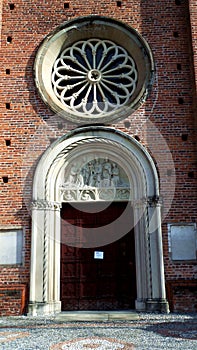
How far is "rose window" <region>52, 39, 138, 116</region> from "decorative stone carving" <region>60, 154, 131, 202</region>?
1.49 meters

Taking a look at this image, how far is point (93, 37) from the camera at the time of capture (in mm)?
11023

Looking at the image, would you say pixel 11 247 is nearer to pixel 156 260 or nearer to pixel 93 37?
pixel 156 260

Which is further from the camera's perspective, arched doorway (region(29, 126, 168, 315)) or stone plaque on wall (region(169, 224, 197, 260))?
stone plaque on wall (region(169, 224, 197, 260))

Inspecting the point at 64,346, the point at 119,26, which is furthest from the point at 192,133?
the point at 64,346

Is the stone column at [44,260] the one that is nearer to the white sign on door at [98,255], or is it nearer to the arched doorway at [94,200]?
the arched doorway at [94,200]

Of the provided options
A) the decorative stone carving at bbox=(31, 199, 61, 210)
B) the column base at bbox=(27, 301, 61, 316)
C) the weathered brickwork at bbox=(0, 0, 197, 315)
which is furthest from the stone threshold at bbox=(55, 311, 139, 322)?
the decorative stone carving at bbox=(31, 199, 61, 210)

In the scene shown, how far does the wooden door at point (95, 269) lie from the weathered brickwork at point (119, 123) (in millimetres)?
963

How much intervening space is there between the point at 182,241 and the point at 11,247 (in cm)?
416

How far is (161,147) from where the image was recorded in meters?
9.86

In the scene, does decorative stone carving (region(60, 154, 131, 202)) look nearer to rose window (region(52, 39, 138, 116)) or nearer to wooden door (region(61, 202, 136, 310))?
wooden door (region(61, 202, 136, 310))

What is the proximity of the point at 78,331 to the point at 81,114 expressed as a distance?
227 inches

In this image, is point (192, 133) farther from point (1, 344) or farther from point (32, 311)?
point (1, 344)

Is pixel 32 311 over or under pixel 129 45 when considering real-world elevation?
under

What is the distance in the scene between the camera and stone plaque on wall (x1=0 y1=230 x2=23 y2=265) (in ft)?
30.1
